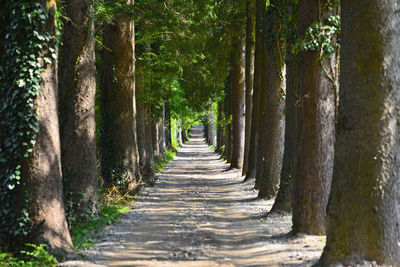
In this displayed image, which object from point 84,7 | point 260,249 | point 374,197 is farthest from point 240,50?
point 374,197

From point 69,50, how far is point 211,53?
48.6ft

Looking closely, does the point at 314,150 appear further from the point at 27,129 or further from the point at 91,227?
the point at 27,129

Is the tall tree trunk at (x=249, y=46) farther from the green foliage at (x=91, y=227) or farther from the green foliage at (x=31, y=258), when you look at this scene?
the green foliage at (x=31, y=258)

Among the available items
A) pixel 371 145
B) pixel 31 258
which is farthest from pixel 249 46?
pixel 31 258

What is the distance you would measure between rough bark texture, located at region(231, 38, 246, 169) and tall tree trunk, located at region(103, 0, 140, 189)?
10.2m

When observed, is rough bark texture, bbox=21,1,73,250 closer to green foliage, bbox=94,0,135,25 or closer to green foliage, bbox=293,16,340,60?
green foliage, bbox=293,16,340,60

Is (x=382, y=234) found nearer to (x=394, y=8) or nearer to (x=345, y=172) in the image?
(x=345, y=172)

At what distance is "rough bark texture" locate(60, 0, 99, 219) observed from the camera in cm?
1061

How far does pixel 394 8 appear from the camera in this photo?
631cm

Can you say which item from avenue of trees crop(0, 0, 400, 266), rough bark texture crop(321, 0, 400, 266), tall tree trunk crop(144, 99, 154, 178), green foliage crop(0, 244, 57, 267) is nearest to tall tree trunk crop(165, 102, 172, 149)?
tall tree trunk crop(144, 99, 154, 178)

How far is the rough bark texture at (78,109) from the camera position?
1061 cm

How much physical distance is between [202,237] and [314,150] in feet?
9.16

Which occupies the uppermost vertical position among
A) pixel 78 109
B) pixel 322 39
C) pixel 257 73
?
pixel 257 73

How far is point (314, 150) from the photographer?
352 inches
